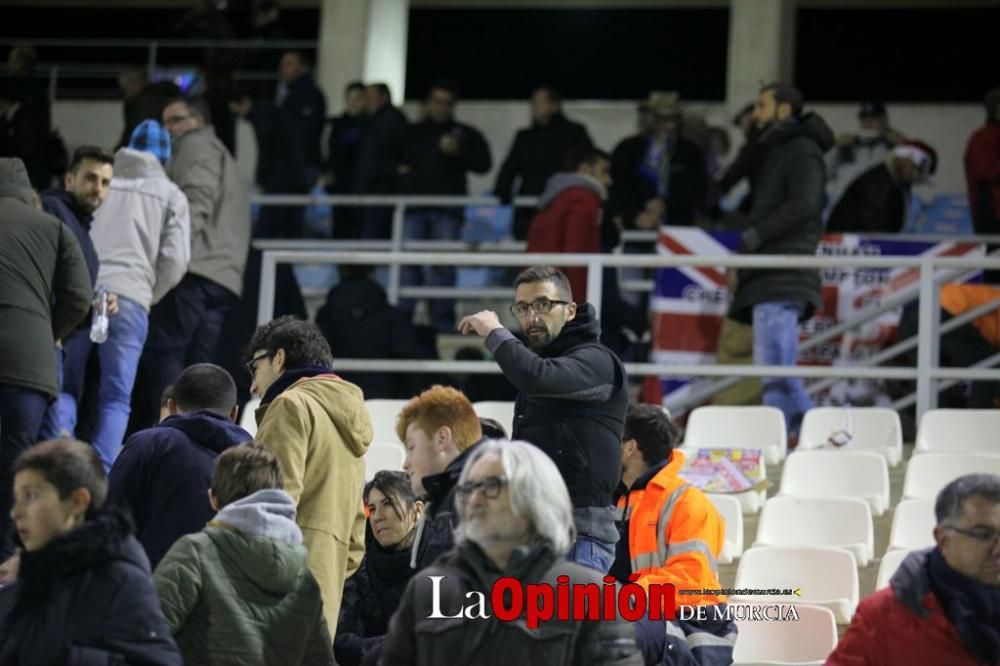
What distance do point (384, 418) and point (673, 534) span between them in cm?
311

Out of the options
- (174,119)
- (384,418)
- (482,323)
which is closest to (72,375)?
(384,418)

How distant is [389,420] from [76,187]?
1890 mm

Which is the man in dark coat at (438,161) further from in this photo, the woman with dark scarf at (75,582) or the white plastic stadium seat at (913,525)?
the woman with dark scarf at (75,582)

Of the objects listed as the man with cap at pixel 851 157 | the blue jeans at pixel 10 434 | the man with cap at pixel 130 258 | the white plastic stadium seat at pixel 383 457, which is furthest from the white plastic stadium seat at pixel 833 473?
the man with cap at pixel 851 157

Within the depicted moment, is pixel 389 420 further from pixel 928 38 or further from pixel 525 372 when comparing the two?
pixel 928 38

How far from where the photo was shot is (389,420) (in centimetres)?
936

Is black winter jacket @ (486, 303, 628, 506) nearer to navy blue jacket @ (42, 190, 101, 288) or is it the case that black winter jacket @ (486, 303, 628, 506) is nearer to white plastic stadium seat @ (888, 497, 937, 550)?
white plastic stadium seat @ (888, 497, 937, 550)

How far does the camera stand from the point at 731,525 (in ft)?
26.5

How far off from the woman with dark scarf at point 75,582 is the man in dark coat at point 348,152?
30.7 feet

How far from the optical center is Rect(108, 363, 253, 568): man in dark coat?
6.05 m

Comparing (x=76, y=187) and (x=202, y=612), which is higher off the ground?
(x=76, y=187)

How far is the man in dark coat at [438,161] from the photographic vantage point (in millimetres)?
13805

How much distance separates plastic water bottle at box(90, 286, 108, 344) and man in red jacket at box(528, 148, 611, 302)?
3.25 m

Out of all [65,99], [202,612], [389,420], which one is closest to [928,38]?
[65,99]
